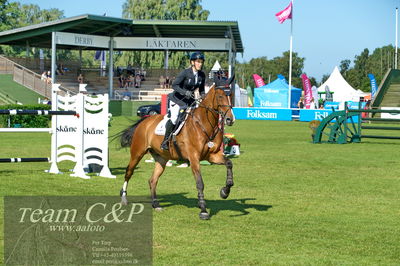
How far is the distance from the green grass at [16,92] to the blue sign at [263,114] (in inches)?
699

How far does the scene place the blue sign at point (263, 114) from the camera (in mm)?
55334

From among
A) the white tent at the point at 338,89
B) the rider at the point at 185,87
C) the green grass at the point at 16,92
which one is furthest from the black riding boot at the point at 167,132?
the white tent at the point at 338,89

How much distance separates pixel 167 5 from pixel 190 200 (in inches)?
2919

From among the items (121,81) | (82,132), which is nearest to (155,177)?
(82,132)

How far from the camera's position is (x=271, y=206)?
11.5 m

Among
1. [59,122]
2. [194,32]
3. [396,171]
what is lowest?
[396,171]

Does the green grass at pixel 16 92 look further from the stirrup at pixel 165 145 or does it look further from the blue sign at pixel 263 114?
the stirrup at pixel 165 145

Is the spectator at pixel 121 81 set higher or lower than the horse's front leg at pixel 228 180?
higher

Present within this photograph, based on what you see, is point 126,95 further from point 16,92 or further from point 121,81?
point 16,92

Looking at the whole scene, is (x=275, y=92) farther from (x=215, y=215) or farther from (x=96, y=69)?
(x=215, y=215)

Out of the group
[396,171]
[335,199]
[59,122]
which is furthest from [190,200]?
[396,171]

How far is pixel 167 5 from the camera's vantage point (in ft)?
275

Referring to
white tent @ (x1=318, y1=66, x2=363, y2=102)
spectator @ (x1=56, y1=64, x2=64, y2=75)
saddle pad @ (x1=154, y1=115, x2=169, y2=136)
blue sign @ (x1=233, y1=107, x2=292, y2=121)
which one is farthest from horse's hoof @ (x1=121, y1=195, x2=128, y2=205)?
white tent @ (x1=318, y1=66, x2=363, y2=102)

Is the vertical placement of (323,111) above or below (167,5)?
below
